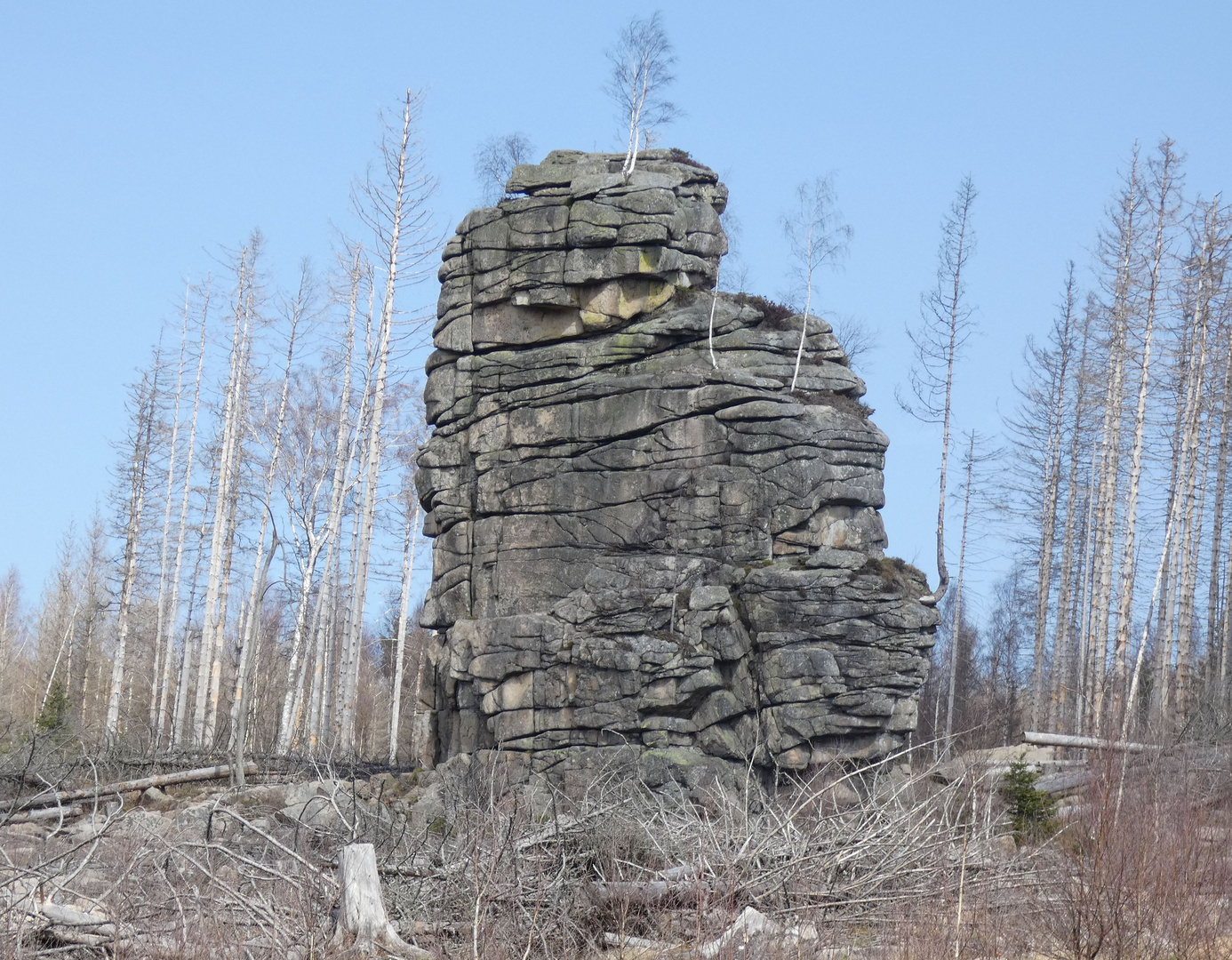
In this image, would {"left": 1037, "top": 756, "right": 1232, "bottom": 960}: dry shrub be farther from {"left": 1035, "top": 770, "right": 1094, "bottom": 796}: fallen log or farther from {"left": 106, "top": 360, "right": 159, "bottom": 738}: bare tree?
{"left": 106, "top": 360, "right": 159, "bottom": 738}: bare tree

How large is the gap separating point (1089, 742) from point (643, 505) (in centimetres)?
870

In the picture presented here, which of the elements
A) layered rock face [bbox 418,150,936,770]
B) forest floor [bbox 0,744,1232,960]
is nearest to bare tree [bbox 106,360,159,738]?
layered rock face [bbox 418,150,936,770]

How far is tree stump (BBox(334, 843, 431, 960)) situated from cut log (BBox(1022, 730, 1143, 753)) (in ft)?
15.5

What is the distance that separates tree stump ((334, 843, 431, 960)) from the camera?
24.9 ft

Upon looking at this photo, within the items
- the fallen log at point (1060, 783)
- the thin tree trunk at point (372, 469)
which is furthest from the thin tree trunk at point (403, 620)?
the fallen log at point (1060, 783)

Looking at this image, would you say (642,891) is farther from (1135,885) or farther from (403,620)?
(403,620)

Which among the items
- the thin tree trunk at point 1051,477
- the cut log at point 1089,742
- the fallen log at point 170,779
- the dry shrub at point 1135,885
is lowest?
the fallen log at point 170,779

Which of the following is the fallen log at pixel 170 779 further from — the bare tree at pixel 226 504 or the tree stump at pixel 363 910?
the tree stump at pixel 363 910

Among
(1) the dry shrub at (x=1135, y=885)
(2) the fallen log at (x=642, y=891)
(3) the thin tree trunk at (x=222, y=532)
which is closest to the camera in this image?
(1) the dry shrub at (x=1135, y=885)

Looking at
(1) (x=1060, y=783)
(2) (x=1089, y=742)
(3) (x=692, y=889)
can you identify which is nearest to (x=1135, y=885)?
(3) (x=692, y=889)

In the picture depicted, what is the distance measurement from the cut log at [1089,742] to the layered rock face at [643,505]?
392 cm

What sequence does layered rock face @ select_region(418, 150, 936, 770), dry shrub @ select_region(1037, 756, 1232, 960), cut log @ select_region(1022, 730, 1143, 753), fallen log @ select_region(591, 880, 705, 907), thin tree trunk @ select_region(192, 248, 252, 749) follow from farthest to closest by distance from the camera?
thin tree trunk @ select_region(192, 248, 252, 749), layered rock face @ select_region(418, 150, 936, 770), fallen log @ select_region(591, 880, 705, 907), cut log @ select_region(1022, 730, 1143, 753), dry shrub @ select_region(1037, 756, 1232, 960)

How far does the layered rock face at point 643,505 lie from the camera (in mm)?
19000

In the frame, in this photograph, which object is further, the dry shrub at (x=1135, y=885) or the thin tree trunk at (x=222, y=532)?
the thin tree trunk at (x=222, y=532)
